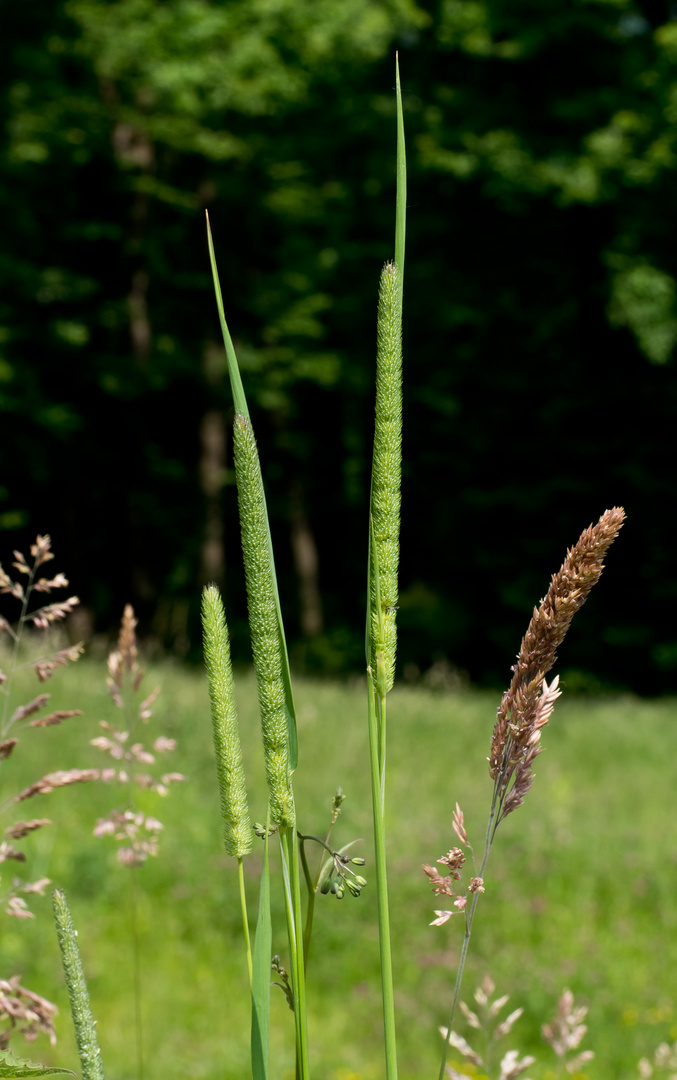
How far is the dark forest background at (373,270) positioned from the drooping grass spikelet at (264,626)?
12.1 m

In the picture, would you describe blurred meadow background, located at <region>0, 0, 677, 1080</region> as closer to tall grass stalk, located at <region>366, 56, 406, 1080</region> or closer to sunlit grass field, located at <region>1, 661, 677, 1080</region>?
Answer: sunlit grass field, located at <region>1, 661, 677, 1080</region>

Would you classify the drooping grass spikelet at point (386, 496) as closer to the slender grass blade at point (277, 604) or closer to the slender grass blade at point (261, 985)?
the slender grass blade at point (277, 604)

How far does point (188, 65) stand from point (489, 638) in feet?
34.1

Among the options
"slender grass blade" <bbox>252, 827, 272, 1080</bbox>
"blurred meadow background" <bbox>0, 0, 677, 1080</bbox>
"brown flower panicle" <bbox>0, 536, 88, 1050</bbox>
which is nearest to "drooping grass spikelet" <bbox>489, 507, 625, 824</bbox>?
"slender grass blade" <bbox>252, 827, 272, 1080</bbox>

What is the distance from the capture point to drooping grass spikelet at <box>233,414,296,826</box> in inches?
29.9

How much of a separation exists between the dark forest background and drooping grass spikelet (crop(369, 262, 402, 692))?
12069 mm

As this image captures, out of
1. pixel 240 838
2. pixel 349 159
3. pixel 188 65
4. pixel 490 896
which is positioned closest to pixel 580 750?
pixel 490 896

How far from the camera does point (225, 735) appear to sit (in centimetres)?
84

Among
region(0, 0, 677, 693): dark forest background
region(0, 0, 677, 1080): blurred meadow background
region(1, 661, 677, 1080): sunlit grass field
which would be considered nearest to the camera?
region(1, 661, 677, 1080): sunlit grass field

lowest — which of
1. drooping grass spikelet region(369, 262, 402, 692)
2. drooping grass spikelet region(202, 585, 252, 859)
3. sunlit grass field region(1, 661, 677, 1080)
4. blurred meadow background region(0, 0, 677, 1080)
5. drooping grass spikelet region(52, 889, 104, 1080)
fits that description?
sunlit grass field region(1, 661, 677, 1080)

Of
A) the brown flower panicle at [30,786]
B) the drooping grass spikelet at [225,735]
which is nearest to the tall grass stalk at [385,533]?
the drooping grass spikelet at [225,735]

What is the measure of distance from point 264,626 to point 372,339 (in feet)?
58.1

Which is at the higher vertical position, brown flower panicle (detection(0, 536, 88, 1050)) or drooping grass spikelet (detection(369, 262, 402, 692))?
drooping grass spikelet (detection(369, 262, 402, 692))

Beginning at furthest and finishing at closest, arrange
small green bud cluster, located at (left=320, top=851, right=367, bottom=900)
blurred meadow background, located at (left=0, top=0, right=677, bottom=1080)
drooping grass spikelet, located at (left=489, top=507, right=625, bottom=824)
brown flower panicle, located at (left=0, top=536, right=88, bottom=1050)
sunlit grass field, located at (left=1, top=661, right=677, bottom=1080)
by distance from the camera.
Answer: blurred meadow background, located at (left=0, top=0, right=677, bottom=1080) → sunlit grass field, located at (left=1, top=661, right=677, bottom=1080) → brown flower panicle, located at (left=0, top=536, right=88, bottom=1050) → small green bud cluster, located at (left=320, top=851, right=367, bottom=900) → drooping grass spikelet, located at (left=489, top=507, right=625, bottom=824)
